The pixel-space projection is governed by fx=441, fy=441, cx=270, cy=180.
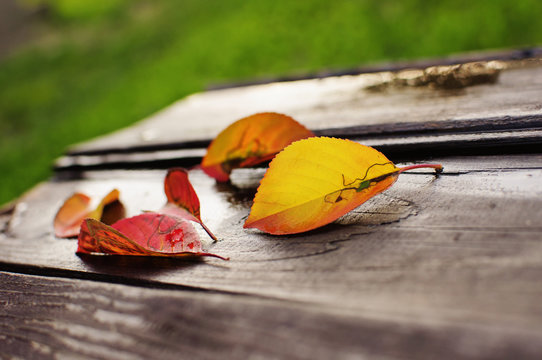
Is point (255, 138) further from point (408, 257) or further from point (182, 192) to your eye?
point (408, 257)

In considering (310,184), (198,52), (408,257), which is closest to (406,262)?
(408,257)

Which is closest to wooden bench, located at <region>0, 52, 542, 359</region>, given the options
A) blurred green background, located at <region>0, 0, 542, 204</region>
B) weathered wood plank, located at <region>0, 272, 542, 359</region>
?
weathered wood plank, located at <region>0, 272, 542, 359</region>

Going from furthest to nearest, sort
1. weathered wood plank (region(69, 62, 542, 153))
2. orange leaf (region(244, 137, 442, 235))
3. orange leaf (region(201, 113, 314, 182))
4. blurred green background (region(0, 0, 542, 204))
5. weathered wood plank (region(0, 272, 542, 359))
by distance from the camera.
→ blurred green background (region(0, 0, 542, 204)), weathered wood plank (region(69, 62, 542, 153)), orange leaf (region(201, 113, 314, 182)), orange leaf (region(244, 137, 442, 235)), weathered wood plank (region(0, 272, 542, 359))

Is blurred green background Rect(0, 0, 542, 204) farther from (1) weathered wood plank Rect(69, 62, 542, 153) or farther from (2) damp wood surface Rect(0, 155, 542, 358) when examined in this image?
(2) damp wood surface Rect(0, 155, 542, 358)

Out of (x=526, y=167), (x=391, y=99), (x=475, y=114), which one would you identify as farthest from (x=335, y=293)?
(x=391, y=99)

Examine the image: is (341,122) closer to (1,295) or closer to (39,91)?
(1,295)
